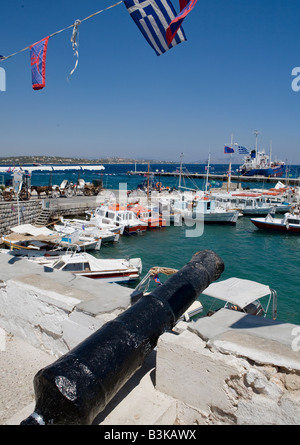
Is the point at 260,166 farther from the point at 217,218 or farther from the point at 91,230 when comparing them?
the point at 91,230

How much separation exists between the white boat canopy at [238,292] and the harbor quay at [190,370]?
4.03 metres

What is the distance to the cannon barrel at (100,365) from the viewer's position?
7.19 feet

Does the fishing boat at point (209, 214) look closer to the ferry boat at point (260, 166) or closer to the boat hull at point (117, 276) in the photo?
the boat hull at point (117, 276)

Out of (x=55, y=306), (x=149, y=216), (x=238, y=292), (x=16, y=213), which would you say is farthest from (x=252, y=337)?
(x=149, y=216)

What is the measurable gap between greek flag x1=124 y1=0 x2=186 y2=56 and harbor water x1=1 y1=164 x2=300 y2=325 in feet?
37.3

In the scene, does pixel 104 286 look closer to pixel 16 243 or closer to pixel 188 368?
pixel 188 368

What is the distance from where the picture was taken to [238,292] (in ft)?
26.3

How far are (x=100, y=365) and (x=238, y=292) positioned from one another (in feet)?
20.3

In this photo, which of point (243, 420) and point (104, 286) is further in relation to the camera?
point (104, 286)

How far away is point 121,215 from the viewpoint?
1140 inches

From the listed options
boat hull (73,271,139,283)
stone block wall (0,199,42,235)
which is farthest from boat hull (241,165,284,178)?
boat hull (73,271,139,283)

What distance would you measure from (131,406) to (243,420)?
90cm

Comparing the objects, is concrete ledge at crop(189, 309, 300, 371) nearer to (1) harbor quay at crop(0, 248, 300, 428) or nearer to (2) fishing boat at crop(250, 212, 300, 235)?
(1) harbor quay at crop(0, 248, 300, 428)
